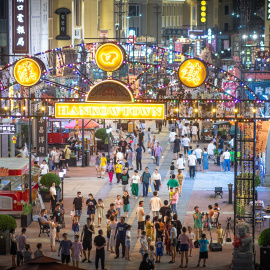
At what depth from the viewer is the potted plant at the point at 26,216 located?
2610 centimetres

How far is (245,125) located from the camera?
24.3 metres

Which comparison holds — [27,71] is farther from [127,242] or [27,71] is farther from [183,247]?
[183,247]

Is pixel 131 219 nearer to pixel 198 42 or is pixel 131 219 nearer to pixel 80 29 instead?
pixel 80 29

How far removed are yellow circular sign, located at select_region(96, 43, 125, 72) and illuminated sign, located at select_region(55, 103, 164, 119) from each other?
3.94 feet

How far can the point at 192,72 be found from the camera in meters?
22.5

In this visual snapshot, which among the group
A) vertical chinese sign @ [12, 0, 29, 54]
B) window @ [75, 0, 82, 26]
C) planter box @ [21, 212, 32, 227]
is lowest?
planter box @ [21, 212, 32, 227]

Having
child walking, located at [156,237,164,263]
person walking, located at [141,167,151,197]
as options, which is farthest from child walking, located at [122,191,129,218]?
child walking, located at [156,237,164,263]

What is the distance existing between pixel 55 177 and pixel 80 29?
1410 inches

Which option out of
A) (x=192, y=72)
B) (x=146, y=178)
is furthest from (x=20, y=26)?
(x=192, y=72)

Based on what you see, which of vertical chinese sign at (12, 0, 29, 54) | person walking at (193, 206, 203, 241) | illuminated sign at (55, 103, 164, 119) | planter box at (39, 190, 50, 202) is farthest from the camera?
vertical chinese sign at (12, 0, 29, 54)

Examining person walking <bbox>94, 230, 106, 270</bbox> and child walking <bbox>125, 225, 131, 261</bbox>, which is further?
child walking <bbox>125, 225, 131, 261</bbox>

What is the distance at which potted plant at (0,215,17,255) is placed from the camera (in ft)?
75.7

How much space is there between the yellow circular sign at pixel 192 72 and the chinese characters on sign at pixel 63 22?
1476 inches

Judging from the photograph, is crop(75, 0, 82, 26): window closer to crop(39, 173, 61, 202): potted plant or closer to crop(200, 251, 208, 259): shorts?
crop(39, 173, 61, 202): potted plant
